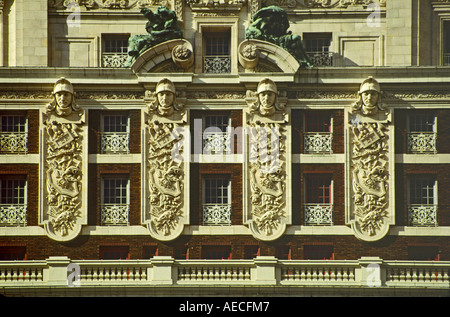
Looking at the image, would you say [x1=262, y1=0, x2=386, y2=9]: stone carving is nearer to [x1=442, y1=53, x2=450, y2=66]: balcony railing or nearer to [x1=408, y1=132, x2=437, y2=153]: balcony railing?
[x1=442, y1=53, x2=450, y2=66]: balcony railing

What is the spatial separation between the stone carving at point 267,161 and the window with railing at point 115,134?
4.83 metres

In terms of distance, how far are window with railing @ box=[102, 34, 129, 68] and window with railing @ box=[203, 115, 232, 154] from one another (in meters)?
4.16

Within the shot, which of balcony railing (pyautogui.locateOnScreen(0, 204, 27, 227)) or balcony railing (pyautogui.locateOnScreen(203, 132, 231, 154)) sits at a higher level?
balcony railing (pyautogui.locateOnScreen(203, 132, 231, 154))

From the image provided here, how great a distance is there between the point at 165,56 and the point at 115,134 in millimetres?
3656

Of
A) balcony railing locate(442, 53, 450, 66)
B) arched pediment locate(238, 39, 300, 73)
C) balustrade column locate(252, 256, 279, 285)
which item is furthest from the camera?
balcony railing locate(442, 53, 450, 66)

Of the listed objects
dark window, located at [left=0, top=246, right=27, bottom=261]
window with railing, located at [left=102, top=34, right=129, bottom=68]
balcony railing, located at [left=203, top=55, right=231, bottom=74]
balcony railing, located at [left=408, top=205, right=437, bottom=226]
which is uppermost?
window with railing, located at [left=102, top=34, right=129, bottom=68]

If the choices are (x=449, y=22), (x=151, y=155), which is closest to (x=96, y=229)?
(x=151, y=155)

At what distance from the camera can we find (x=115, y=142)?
141 ft

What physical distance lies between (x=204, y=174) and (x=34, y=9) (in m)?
9.44

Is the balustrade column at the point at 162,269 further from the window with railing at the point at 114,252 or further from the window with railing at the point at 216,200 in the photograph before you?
the window with railing at the point at 216,200

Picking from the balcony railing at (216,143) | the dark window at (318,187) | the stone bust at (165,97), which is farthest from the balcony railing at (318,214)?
the stone bust at (165,97)

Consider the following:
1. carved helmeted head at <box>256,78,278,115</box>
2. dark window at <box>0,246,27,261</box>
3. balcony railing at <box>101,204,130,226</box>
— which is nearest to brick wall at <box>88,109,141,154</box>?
balcony railing at <box>101,204,130,226</box>

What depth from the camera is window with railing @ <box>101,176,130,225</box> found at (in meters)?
42.6
